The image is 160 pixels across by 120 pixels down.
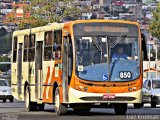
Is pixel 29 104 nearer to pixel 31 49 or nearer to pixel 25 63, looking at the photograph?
pixel 25 63

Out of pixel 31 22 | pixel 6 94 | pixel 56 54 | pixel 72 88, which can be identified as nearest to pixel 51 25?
pixel 56 54

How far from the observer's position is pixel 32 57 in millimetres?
34562

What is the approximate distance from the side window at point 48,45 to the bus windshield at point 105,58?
260cm

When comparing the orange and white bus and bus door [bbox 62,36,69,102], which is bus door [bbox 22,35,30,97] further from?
bus door [bbox 62,36,69,102]

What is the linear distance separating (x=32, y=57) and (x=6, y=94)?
16085mm

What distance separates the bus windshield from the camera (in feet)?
96.6

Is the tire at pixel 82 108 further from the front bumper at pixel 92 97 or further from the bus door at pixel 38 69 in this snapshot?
the bus door at pixel 38 69

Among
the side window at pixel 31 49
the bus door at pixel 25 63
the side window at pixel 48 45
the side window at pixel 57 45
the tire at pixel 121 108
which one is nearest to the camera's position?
the side window at pixel 57 45

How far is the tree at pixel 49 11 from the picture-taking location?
79.2 meters

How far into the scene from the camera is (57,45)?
3111 centimetres

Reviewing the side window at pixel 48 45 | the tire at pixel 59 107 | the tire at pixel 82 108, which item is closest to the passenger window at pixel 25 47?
the side window at pixel 48 45

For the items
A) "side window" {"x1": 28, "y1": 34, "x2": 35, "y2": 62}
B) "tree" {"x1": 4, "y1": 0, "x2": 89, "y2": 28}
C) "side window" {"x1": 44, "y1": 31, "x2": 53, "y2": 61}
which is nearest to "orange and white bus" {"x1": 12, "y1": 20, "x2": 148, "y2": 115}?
"side window" {"x1": 44, "y1": 31, "x2": 53, "y2": 61}

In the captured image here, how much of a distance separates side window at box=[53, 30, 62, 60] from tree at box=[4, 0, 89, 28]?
1835 inches

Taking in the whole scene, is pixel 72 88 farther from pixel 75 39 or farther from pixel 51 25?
pixel 51 25
